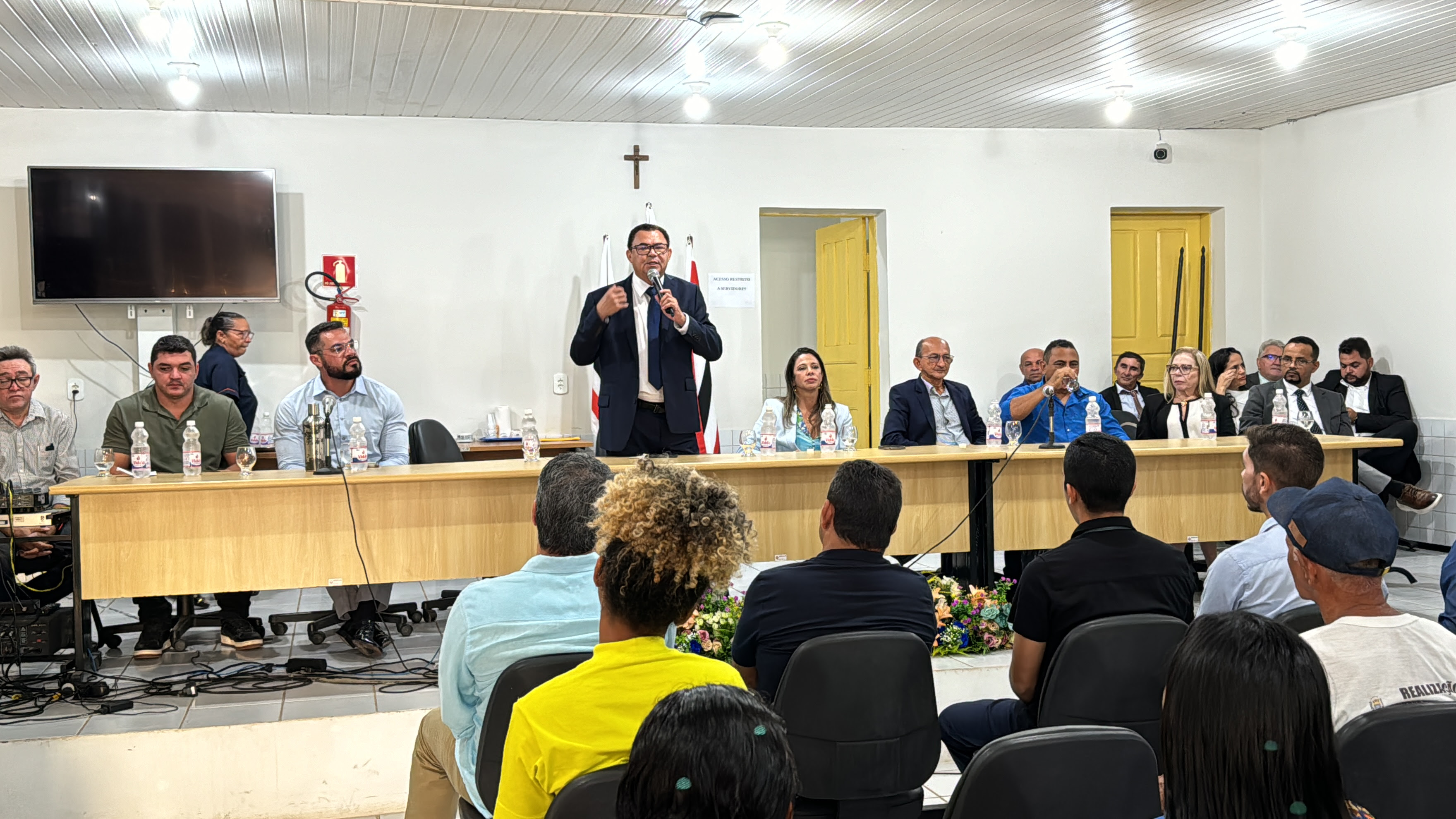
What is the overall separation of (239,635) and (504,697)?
3.16m

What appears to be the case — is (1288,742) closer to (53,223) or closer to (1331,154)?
(53,223)

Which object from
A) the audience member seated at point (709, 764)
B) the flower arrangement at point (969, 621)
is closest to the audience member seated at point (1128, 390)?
the flower arrangement at point (969, 621)

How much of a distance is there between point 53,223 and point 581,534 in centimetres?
539

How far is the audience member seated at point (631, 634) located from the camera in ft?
5.29

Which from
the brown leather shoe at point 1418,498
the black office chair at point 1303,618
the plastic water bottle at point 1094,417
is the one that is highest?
the plastic water bottle at point 1094,417

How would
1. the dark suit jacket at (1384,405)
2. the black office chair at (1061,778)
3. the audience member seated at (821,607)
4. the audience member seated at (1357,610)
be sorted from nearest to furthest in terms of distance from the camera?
1. the black office chair at (1061,778)
2. the audience member seated at (1357,610)
3. the audience member seated at (821,607)
4. the dark suit jacket at (1384,405)

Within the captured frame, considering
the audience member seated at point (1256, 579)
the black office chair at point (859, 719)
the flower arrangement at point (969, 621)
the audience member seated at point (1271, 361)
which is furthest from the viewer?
the audience member seated at point (1271, 361)

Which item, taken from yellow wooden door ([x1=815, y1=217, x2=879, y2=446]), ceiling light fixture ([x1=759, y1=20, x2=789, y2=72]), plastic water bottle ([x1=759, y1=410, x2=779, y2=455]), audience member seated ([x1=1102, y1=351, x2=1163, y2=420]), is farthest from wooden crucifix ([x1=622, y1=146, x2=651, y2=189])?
audience member seated ([x1=1102, y1=351, x2=1163, y2=420])

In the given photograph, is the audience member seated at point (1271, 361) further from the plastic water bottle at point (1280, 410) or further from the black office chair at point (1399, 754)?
the black office chair at point (1399, 754)

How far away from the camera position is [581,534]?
8.13 ft

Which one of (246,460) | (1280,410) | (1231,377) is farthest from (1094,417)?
(246,460)

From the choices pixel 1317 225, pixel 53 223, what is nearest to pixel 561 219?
pixel 53 223

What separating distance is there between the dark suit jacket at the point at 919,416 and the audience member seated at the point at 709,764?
438 centimetres

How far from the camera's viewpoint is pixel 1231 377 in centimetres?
658
